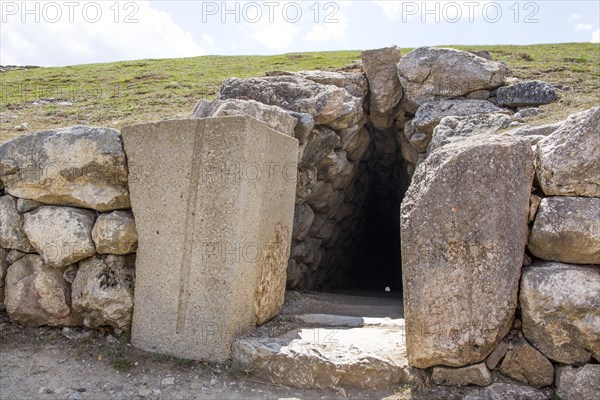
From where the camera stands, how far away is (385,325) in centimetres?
445

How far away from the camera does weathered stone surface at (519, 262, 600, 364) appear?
3250 mm

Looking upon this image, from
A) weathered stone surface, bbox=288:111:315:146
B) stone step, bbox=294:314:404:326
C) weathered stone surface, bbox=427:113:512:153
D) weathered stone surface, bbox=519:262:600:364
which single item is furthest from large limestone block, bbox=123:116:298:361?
weathered stone surface, bbox=519:262:600:364

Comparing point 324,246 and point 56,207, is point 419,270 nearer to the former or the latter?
point 56,207

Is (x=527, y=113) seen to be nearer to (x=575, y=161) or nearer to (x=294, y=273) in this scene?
(x=575, y=161)

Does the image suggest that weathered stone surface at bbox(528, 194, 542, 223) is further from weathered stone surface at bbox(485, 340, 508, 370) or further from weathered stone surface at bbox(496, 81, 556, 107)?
weathered stone surface at bbox(496, 81, 556, 107)

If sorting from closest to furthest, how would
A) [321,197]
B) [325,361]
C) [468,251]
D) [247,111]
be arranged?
[468,251]
[325,361]
[247,111]
[321,197]

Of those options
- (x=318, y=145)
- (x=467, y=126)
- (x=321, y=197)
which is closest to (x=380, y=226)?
(x=321, y=197)

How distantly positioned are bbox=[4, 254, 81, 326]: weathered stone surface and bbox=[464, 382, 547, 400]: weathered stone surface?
3.21 m

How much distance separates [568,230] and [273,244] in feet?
7.46

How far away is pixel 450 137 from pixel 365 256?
23.9 feet

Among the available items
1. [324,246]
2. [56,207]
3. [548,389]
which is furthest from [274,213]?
[324,246]

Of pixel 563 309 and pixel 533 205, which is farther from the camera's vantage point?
pixel 533 205

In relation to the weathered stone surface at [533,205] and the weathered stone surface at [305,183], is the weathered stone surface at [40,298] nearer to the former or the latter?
the weathered stone surface at [305,183]

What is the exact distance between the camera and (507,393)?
3.37 metres
